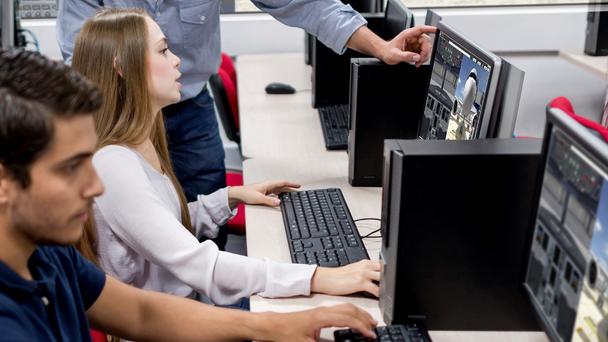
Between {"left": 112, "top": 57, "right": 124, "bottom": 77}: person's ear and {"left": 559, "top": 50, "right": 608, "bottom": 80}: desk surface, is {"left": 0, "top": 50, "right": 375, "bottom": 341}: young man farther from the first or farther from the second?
{"left": 559, "top": 50, "right": 608, "bottom": 80}: desk surface

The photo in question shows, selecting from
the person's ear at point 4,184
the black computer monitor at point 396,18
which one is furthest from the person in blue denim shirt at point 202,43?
the person's ear at point 4,184

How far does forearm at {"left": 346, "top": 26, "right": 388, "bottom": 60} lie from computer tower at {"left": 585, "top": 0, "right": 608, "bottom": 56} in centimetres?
183

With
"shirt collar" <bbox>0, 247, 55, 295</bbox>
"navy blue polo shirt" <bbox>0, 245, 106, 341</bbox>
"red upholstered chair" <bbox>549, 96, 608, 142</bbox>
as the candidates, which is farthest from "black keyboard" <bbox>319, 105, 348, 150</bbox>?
"shirt collar" <bbox>0, 247, 55, 295</bbox>

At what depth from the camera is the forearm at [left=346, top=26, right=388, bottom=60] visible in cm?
197

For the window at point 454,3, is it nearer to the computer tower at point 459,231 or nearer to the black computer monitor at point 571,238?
the computer tower at point 459,231

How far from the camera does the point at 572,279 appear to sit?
1.01 metres

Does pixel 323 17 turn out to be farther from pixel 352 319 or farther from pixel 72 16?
pixel 352 319

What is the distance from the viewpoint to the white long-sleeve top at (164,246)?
1450 millimetres

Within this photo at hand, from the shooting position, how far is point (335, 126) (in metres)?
2.52

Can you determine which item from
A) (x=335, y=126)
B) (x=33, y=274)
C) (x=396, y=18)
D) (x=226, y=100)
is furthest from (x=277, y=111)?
(x=33, y=274)

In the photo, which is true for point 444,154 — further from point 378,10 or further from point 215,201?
point 378,10

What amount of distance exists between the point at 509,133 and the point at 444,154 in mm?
213

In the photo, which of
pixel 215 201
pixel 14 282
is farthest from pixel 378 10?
pixel 14 282

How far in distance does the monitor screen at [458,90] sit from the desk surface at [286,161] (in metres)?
0.27
